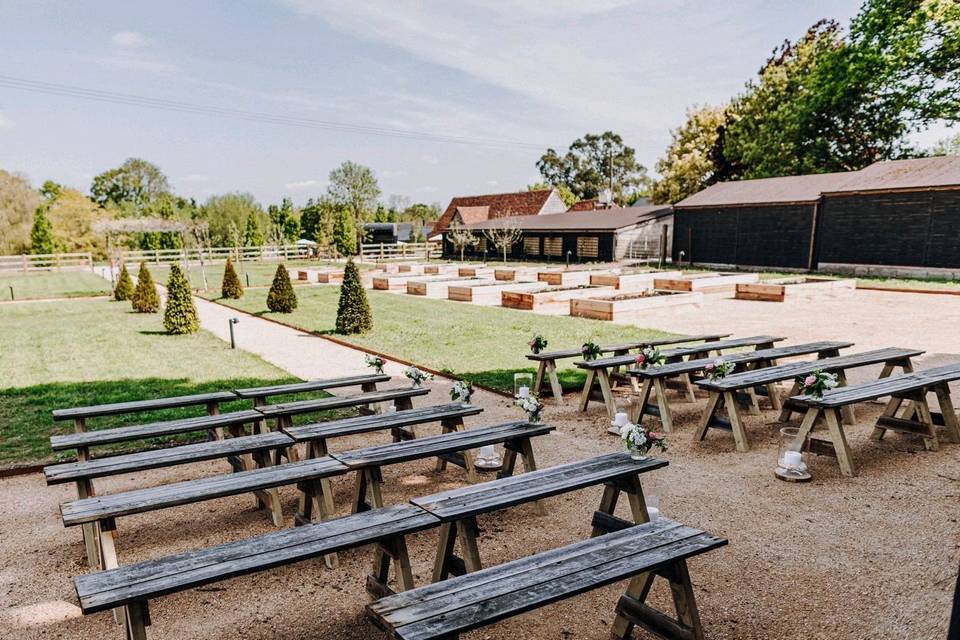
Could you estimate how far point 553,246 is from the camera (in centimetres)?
3997

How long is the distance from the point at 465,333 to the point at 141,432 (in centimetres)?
869

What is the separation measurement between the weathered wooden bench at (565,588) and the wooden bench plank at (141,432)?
11.5 feet

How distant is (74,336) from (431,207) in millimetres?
94314

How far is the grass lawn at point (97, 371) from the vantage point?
24.4ft

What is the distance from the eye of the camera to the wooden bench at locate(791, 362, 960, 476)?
5.55 m

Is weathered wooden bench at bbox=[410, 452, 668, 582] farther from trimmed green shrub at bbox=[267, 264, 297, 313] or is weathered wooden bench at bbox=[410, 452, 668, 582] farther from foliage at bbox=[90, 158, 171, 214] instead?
foliage at bbox=[90, 158, 171, 214]

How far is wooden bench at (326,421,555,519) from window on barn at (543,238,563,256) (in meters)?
34.9

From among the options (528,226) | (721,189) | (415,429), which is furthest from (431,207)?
(415,429)

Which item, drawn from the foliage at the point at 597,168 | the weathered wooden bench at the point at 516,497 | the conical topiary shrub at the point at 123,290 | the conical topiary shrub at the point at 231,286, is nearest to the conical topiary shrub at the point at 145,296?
the conical topiary shrub at the point at 231,286

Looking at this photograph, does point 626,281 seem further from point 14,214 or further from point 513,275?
point 14,214

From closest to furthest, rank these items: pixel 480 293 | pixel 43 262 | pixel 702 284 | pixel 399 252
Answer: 1. pixel 480 293
2. pixel 702 284
3. pixel 43 262
4. pixel 399 252

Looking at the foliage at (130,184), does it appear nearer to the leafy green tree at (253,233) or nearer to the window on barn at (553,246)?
the leafy green tree at (253,233)

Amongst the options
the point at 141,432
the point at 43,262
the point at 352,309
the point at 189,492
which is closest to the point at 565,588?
the point at 189,492

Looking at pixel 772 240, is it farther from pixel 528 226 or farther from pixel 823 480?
pixel 823 480
